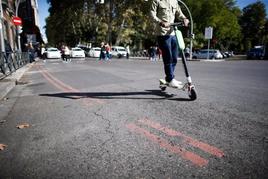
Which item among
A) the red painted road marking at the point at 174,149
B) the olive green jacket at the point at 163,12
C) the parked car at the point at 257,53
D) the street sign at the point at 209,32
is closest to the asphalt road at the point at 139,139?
the red painted road marking at the point at 174,149

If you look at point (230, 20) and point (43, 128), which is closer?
point (43, 128)

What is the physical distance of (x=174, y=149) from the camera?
2.57m

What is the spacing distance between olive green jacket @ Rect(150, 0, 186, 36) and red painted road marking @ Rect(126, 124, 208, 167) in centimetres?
241

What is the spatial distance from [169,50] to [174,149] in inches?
113

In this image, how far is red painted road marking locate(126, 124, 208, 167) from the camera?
230cm

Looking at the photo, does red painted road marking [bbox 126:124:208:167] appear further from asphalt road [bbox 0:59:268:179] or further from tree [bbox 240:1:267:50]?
tree [bbox 240:1:267:50]

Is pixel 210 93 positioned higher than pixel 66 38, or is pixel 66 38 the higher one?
pixel 66 38

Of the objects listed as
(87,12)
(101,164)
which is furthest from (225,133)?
(87,12)

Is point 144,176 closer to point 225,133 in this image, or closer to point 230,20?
point 225,133

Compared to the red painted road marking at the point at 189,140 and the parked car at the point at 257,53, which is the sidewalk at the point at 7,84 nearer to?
the red painted road marking at the point at 189,140

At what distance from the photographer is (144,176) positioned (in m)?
2.09

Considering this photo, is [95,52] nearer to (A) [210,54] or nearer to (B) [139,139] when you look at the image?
(A) [210,54]

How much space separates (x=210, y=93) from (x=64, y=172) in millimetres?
3850

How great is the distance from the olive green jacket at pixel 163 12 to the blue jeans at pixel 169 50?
0.11m
